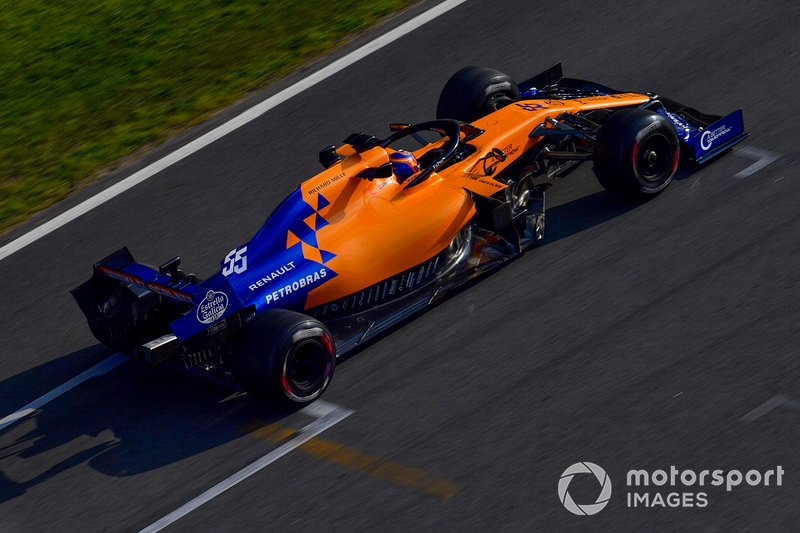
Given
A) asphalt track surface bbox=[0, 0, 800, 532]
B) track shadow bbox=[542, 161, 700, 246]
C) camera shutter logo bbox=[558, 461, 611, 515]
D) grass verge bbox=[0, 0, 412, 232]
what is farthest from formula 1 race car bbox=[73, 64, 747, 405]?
grass verge bbox=[0, 0, 412, 232]

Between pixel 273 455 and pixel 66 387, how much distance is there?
2.11 meters

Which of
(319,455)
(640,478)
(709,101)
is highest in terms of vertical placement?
(709,101)

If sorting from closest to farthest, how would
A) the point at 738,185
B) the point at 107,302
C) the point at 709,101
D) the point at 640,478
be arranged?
the point at 640,478
the point at 107,302
the point at 738,185
the point at 709,101

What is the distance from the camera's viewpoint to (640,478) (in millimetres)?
7480

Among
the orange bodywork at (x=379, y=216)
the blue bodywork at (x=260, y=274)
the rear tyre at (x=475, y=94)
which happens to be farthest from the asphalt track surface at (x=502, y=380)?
the rear tyre at (x=475, y=94)

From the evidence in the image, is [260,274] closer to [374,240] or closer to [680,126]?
[374,240]

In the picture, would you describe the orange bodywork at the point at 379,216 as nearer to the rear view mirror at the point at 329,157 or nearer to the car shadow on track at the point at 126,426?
the rear view mirror at the point at 329,157

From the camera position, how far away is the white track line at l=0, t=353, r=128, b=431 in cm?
920

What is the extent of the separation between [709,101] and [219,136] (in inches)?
192

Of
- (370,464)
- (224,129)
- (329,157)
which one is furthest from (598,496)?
(224,129)

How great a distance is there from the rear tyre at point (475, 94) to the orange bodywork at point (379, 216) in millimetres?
1100

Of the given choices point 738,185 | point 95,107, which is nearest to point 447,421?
point 738,185

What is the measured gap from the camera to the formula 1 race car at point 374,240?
8516mm

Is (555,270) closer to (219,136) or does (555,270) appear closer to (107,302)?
(107,302)
